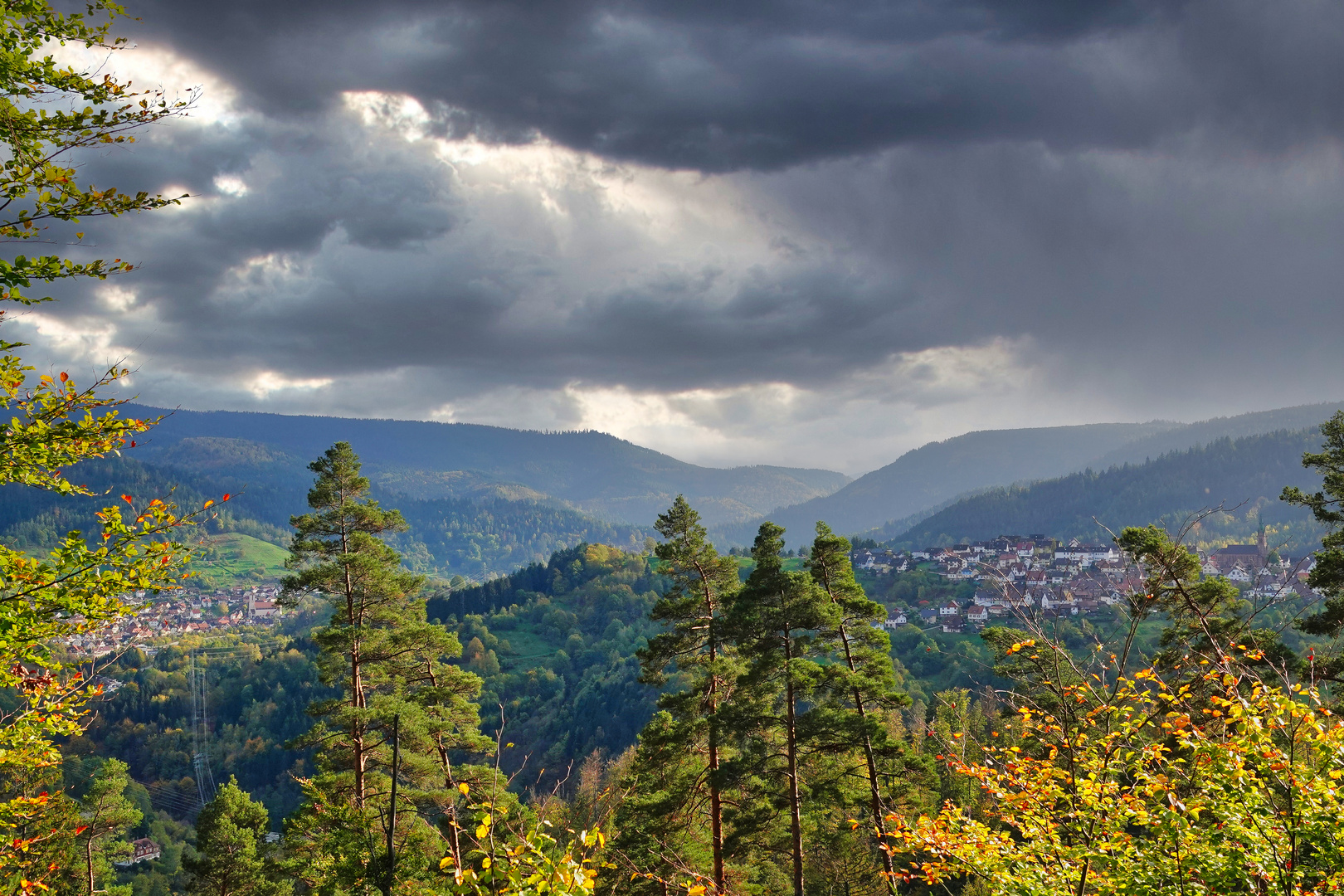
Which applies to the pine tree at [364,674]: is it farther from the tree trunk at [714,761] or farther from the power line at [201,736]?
the power line at [201,736]

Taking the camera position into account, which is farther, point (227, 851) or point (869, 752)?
point (227, 851)

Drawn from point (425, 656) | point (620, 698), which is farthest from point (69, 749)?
point (425, 656)

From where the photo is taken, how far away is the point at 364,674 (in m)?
19.7

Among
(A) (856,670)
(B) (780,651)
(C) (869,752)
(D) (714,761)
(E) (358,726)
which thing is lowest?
(D) (714,761)

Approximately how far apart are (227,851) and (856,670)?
23216 millimetres

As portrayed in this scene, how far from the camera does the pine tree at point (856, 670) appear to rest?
1638 cm

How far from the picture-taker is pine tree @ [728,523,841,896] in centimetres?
1669

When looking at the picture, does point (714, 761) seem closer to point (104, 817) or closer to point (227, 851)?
point (227, 851)

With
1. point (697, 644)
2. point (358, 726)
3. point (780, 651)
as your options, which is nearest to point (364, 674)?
point (358, 726)

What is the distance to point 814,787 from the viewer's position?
55.0 feet

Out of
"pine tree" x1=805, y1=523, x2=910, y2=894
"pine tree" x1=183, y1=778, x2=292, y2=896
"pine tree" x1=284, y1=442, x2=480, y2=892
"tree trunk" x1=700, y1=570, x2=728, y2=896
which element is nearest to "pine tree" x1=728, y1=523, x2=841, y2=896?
"pine tree" x1=805, y1=523, x2=910, y2=894

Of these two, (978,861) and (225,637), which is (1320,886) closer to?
(978,861)

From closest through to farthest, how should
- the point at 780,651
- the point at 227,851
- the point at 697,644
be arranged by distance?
the point at 780,651
the point at 697,644
the point at 227,851

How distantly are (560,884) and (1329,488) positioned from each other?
818 inches
